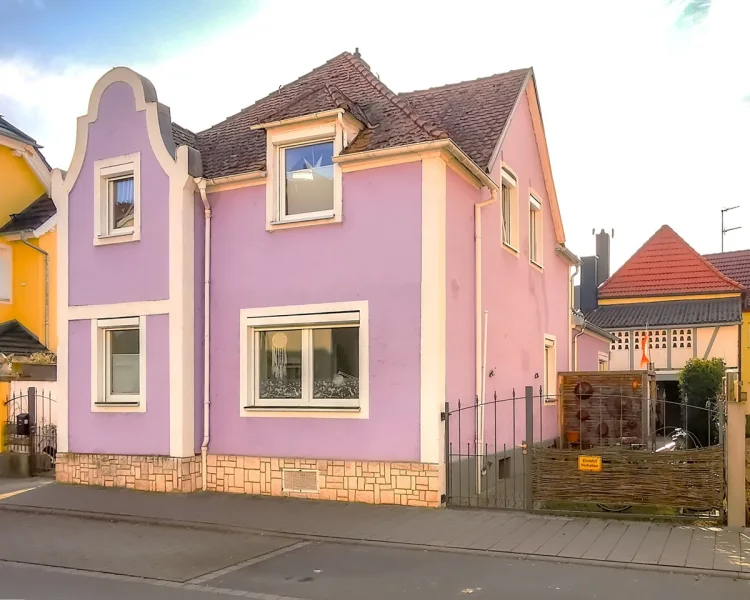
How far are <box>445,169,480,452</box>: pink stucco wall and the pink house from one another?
5cm

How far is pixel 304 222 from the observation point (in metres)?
12.4

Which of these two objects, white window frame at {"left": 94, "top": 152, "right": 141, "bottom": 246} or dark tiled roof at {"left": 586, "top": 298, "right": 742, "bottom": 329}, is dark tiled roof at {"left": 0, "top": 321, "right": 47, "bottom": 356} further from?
dark tiled roof at {"left": 586, "top": 298, "right": 742, "bottom": 329}

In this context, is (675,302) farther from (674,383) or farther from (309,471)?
(309,471)

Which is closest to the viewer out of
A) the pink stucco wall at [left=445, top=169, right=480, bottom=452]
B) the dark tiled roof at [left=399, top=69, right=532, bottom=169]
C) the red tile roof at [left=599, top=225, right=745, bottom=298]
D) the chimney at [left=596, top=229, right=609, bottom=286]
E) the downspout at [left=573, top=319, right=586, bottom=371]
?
the pink stucco wall at [left=445, top=169, right=480, bottom=452]

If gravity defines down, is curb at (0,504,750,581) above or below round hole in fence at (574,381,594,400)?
below

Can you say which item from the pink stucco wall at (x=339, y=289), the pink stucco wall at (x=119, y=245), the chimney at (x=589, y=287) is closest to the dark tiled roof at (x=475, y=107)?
the pink stucco wall at (x=339, y=289)

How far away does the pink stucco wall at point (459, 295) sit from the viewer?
11781 mm

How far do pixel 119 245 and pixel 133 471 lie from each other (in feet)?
13.2

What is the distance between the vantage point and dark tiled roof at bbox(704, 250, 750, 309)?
3825 cm

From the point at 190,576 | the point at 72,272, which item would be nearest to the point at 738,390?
the point at 190,576

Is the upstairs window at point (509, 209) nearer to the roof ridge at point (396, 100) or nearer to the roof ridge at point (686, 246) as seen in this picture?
the roof ridge at point (396, 100)

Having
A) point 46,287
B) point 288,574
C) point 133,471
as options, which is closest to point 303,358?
point 133,471

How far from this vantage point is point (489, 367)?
13492mm

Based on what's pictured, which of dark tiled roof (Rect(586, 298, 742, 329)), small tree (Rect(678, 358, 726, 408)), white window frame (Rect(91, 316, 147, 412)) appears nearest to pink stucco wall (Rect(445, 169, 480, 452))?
white window frame (Rect(91, 316, 147, 412))
